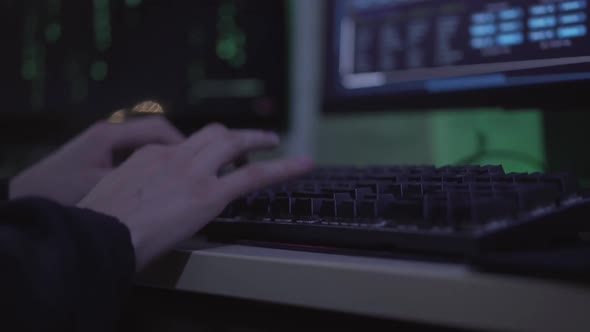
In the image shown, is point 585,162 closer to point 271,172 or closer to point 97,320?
point 271,172

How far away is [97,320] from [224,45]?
26.4 inches

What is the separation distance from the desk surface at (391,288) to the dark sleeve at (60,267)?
53mm

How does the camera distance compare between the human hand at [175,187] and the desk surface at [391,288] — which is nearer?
the desk surface at [391,288]

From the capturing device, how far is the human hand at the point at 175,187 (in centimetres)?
38

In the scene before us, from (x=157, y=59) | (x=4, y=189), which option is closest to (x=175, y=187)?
(x=4, y=189)

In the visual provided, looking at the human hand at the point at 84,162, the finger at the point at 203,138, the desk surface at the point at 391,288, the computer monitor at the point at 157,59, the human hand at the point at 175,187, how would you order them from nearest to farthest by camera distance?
the desk surface at the point at 391,288, the human hand at the point at 175,187, the finger at the point at 203,138, the human hand at the point at 84,162, the computer monitor at the point at 157,59

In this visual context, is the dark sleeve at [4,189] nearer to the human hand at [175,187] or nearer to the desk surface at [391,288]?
the human hand at [175,187]

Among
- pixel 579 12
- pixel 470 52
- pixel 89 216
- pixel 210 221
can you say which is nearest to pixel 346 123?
pixel 470 52

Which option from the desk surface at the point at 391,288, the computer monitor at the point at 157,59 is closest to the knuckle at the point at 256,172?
the desk surface at the point at 391,288

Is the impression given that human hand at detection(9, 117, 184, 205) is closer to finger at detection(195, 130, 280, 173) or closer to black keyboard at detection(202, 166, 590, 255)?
finger at detection(195, 130, 280, 173)

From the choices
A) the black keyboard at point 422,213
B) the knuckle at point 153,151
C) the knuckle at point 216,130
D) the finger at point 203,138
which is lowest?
the black keyboard at point 422,213

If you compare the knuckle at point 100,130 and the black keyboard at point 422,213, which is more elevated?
the knuckle at point 100,130

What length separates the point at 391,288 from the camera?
282 millimetres

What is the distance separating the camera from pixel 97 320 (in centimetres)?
33
